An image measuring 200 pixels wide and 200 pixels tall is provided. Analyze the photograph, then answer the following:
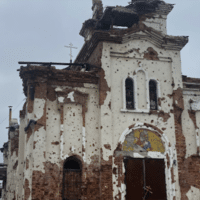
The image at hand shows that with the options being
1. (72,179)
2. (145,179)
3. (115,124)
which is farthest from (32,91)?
(145,179)

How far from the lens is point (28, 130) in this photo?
1591 cm

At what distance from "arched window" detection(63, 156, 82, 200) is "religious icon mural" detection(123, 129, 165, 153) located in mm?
2299

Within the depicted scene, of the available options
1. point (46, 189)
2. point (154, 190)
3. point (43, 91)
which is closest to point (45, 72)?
point (43, 91)

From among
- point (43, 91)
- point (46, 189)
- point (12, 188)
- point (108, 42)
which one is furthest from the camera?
point (12, 188)

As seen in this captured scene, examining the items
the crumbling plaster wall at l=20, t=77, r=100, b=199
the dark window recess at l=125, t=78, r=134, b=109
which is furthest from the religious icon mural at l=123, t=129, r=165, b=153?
the crumbling plaster wall at l=20, t=77, r=100, b=199

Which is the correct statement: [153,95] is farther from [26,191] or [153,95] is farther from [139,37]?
[26,191]

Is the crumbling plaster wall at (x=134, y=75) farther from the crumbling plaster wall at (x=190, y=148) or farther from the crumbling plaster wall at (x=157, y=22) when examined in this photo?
the crumbling plaster wall at (x=157, y=22)

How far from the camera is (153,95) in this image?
1766cm

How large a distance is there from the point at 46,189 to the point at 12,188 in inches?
238

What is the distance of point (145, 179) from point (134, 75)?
484 centimetres

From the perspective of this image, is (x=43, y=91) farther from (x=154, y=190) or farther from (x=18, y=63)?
(x=154, y=190)

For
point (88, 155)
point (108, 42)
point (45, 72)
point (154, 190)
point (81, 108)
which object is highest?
point (108, 42)

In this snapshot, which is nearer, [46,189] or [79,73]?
[46,189]

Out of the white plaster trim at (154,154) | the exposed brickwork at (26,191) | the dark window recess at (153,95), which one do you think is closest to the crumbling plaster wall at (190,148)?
the white plaster trim at (154,154)
